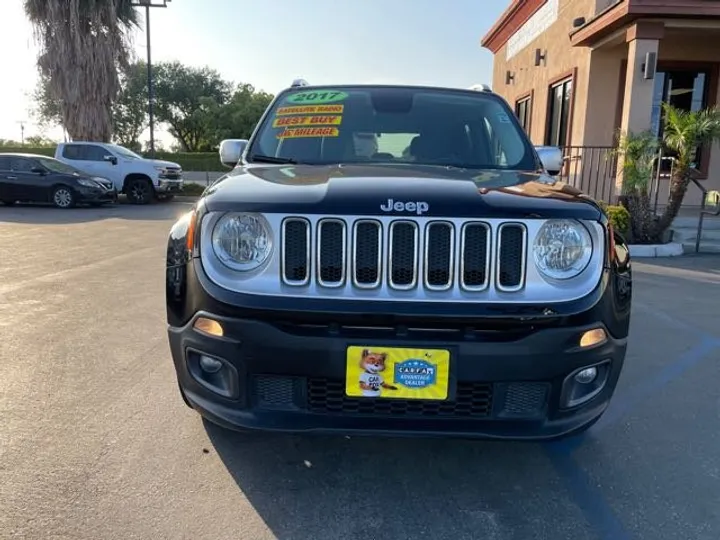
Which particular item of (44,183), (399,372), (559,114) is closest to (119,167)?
(44,183)

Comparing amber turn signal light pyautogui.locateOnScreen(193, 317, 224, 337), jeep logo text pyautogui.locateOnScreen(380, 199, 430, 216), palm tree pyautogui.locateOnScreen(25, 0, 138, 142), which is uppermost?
palm tree pyautogui.locateOnScreen(25, 0, 138, 142)

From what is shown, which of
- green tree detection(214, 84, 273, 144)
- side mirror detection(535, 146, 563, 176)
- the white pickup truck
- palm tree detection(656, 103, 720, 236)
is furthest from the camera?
green tree detection(214, 84, 273, 144)

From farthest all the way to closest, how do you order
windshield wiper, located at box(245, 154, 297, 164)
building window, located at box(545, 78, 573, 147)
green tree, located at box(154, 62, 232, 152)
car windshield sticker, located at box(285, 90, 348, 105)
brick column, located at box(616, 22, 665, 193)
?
green tree, located at box(154, 62, 232, 152) → building window, located at box(545, 78, 573, 147) → brick column, located at box(616, 22, 665, 193) → car windshield sticker, located at box(285, 90, 348, 105) → windshield wiper, located at box(245, 154, 297, 164)

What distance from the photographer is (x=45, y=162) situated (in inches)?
621

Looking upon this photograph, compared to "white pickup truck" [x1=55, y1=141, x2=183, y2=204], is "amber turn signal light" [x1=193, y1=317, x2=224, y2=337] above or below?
below

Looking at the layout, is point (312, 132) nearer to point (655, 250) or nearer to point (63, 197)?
point (655, 250)

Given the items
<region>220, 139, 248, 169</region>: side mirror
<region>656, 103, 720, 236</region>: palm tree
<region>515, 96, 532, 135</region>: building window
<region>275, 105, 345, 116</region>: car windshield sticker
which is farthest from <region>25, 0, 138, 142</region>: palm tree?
<region>275, 105, 345, 116</region>: car windshield sticker

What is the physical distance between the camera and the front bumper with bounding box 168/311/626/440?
2170 mm

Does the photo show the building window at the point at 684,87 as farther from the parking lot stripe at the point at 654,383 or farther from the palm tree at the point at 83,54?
the palm tree at the point at 83,54

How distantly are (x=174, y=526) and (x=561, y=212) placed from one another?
1.90 m

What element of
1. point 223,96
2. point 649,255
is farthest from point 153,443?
point 223,96

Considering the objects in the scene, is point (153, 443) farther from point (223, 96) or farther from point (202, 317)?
point (223, 96)

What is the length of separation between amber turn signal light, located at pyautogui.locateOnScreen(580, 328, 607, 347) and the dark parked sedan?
1559 cm

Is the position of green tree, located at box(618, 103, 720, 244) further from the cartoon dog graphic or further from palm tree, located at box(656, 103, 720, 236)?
the cartoon dog graphic
